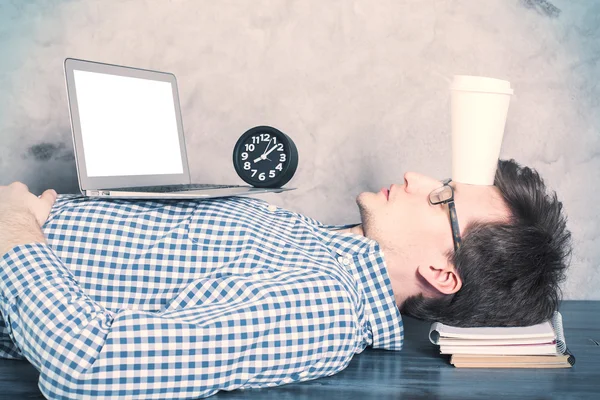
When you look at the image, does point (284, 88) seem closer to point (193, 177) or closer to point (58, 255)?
point (193, 177)

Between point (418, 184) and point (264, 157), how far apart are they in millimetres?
411

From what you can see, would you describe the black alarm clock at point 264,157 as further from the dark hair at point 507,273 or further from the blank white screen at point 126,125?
the dark hair at point 507,273

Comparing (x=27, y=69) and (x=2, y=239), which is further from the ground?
(x=27, y=69)

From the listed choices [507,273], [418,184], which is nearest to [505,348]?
[507,273]

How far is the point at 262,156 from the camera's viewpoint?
1.89m

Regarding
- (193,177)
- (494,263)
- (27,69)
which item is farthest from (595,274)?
(27,69)

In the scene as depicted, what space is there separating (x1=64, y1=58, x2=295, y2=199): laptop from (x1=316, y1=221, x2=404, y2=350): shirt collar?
27 centimetres

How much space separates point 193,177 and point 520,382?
123 cm

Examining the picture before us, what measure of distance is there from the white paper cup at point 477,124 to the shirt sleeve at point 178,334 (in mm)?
569

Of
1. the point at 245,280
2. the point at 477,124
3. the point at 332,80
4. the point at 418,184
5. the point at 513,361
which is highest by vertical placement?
the point at 332,80

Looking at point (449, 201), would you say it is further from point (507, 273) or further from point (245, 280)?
point (245, 280)

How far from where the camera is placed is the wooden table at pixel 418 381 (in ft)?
4.39

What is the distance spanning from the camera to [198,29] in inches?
87.6

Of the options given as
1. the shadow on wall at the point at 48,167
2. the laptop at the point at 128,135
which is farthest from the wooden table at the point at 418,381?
the shadow on wall at the point at 48,167
